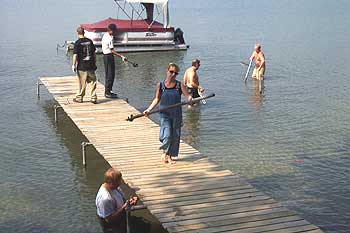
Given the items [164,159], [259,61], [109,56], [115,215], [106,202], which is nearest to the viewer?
[106,202]

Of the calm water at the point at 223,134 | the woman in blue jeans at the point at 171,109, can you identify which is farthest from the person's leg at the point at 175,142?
the calm water at the point at 223,134

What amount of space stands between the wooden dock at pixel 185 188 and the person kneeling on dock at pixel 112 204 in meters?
0.52

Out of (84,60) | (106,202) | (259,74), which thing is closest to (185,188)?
(106,202)

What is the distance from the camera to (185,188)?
29.1 ft

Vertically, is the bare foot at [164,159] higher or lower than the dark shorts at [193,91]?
lower

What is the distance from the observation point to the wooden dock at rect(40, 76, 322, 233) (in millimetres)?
7547

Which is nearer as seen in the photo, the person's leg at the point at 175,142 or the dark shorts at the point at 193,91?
the person's leg at the point at 175,142

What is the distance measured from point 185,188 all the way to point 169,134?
1.33 m

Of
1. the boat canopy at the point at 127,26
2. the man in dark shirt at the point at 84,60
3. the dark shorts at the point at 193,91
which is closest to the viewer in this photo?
the man in dark shirt at the point at 84,60

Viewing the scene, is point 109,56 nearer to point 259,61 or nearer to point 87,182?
point 87,182

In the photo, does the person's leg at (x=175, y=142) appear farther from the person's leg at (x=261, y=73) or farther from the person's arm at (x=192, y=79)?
the person's leg at (x=261, y=73)

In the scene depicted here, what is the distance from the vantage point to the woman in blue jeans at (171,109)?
9656 mm

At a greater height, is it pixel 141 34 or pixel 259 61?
pixel 141 34

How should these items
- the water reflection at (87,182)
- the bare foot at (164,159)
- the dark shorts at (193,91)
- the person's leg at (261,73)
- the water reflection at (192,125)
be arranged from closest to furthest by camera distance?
the water reflection at (87,182) < the bare foot at (164,159) < the water reflection at (192,125) < the dark shorts at (193,91) < the person's leg at (261,73)
